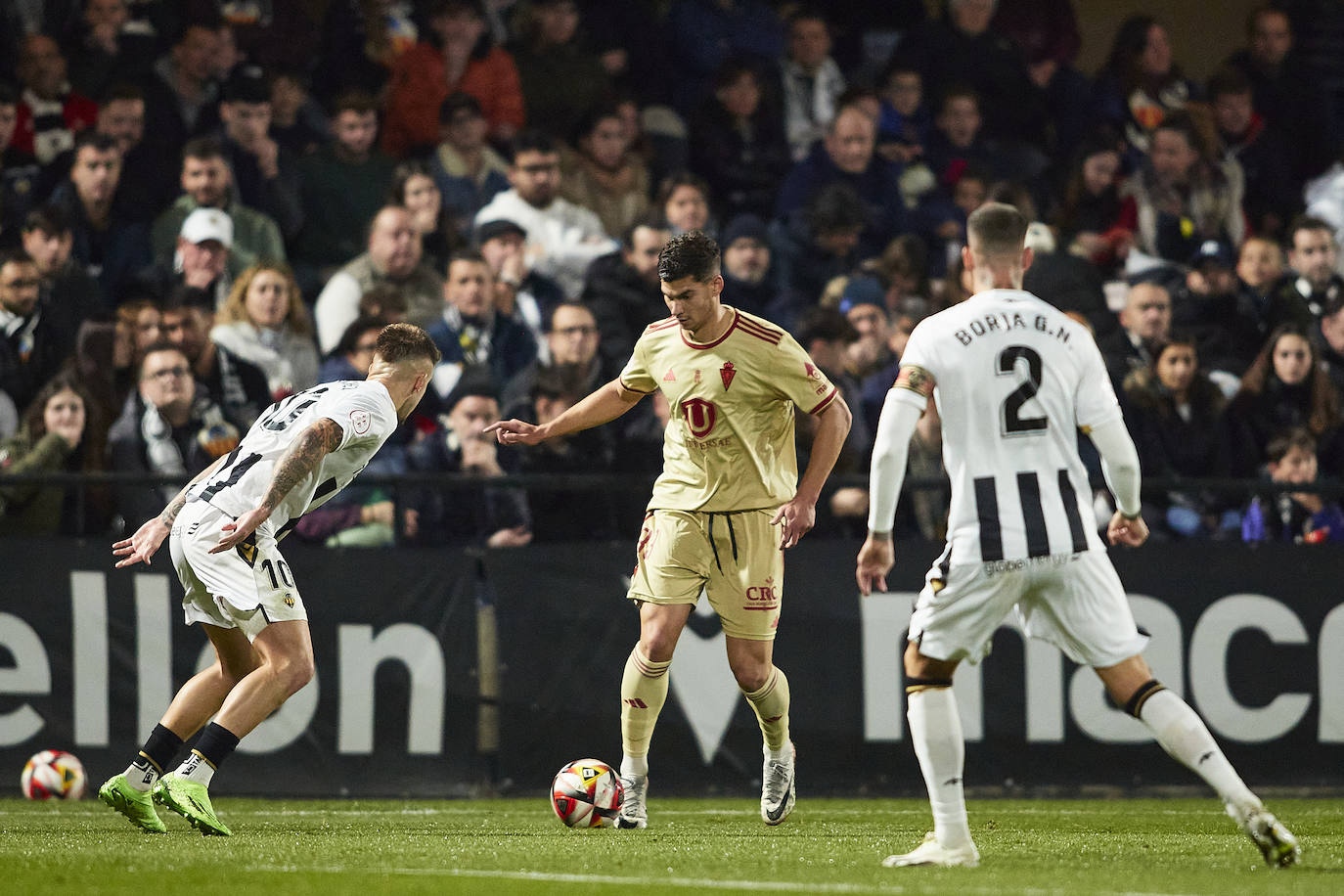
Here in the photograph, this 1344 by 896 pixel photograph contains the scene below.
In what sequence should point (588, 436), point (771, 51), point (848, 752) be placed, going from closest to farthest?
point (848, 752)
point (588, 436)
point (771, 51)

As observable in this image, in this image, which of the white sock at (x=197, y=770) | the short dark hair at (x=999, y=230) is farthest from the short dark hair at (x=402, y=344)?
the short dark hair at (x=999, y=230)

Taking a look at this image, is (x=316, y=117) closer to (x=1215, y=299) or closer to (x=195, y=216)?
(x=195, y=216)

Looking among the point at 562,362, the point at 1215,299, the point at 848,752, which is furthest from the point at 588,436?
the point at 1215,299

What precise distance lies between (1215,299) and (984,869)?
8016 millimetres

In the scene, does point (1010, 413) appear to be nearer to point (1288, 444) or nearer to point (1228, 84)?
point (1288, 444)

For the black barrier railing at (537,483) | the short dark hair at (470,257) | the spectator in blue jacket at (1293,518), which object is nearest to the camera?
the black barrier railing at (537,483)

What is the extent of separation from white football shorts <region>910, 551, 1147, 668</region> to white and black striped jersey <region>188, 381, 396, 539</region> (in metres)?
2.57

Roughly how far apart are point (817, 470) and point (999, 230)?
6.82 ft

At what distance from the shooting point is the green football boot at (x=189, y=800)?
23.3 ft

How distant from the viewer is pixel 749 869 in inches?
239

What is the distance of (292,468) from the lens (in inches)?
279

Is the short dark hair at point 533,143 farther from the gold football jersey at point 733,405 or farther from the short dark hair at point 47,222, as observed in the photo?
the gold football jersey at point 733,405

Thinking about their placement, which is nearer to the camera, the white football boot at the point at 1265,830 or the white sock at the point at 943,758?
the white football boot at the point at 1265,830

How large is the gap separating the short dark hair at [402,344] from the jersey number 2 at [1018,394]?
8.81 feet
